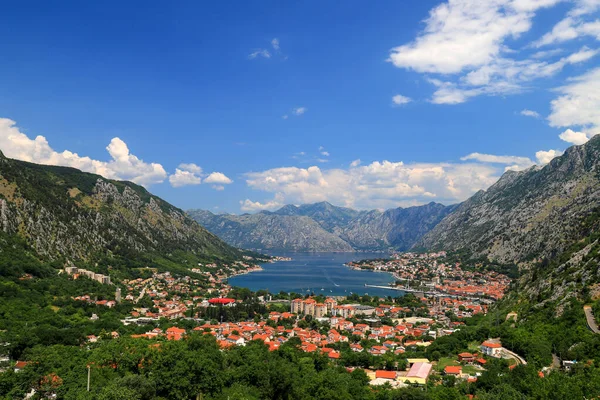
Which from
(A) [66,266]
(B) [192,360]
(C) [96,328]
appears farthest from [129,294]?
(B) [192,360]

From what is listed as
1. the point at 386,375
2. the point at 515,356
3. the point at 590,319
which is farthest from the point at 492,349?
the point at 386,375

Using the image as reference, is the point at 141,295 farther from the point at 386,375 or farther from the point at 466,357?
the point at 466,357

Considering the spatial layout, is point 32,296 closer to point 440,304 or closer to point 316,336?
point 316,336

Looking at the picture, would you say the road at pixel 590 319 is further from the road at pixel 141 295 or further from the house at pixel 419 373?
the road at pixel 141 295

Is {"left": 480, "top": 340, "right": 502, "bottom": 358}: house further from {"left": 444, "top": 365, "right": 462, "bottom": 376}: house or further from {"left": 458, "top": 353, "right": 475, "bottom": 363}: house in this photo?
{"left": 444, "top": 365, "right": 462, "bottom": 376}: house

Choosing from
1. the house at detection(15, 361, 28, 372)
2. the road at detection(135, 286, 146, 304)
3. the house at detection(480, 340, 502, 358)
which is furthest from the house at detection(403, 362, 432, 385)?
the road at detection(135, 286, 146, 304)

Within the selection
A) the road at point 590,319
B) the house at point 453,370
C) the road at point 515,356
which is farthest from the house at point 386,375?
the road at point 590,319
